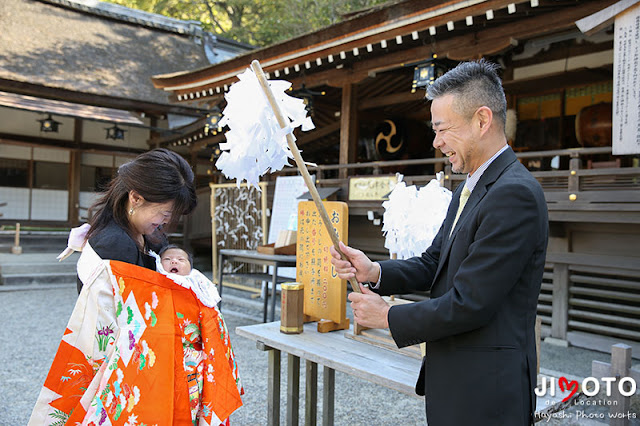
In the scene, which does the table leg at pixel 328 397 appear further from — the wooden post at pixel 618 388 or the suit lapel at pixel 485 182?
the suit lapel at pixel 485 182

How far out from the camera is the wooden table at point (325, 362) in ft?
7.31

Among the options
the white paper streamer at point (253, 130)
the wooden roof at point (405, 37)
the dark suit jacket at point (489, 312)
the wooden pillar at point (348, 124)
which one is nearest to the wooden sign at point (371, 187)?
the wooden pillar at point (348, 124)

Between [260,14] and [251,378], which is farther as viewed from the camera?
[260,14]

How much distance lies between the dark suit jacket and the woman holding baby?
34.9 inches

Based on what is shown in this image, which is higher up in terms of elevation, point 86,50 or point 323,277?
point 86,50

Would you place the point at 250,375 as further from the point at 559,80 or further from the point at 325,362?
the point at 559,80

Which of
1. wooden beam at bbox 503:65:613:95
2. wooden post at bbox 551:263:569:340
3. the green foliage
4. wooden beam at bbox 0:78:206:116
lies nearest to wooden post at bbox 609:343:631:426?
wooden post at bbox 551:263:569:340

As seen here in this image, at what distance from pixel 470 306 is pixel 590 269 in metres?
5.60

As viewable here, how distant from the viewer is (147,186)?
1854 millimetres

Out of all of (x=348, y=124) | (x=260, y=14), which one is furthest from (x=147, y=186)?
(x=260, y=14)

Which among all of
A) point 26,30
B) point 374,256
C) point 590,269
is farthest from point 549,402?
point 26,30

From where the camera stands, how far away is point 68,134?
1296 cm

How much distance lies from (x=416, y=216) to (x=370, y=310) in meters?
1.63

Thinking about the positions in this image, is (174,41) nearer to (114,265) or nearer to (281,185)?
(281,185)
